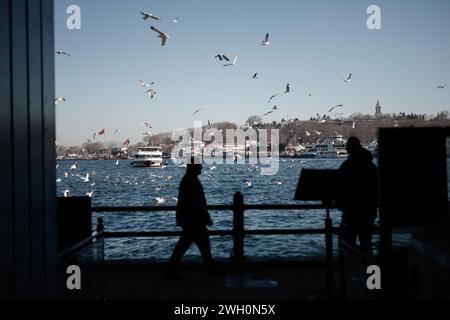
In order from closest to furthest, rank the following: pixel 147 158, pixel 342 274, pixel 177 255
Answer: pixel 342 274
pixel 177 255
pixel 147 158

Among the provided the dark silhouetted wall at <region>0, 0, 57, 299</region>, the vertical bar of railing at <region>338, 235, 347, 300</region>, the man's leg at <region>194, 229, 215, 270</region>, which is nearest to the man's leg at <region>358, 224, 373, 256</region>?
the vertical bar of railing at <region>338, 235, 347, 300</region>

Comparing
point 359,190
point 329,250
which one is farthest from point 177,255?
point 359,190

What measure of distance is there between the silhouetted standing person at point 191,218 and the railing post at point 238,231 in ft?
1.86

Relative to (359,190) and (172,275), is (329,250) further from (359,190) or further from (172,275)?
(172,275)

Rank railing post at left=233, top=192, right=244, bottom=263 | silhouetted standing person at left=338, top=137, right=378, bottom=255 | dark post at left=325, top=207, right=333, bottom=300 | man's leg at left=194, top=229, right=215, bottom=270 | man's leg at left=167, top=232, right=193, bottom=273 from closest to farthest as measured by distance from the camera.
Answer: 1. dark post at left=325, top=207, right=333, bottom=300
2. silhouetted standing person at left=338, top=137, right=378, bottom=255
3. man's leg at left=167, top=232, right=193, bottom=273
4. man's leg at left=194, top=229, right=215, bottom=270
5. railing post at left=233, top=192, right=244, bottom=263

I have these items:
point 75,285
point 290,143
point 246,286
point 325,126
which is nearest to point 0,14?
point 75,285

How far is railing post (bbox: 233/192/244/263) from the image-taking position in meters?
8.97

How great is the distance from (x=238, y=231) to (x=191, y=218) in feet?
3.25

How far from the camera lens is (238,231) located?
9.01m

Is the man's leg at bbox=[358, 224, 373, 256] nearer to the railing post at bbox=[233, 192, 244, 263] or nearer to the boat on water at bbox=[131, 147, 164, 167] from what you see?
the railing post at bbox=[233, 192, 244, 263]

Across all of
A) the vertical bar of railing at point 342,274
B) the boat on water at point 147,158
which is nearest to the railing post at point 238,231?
the vertical bar of railing at point 342,274

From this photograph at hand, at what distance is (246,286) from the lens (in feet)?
25.6

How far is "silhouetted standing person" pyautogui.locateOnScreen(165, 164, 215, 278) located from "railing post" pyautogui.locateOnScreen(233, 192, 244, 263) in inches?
22.3
